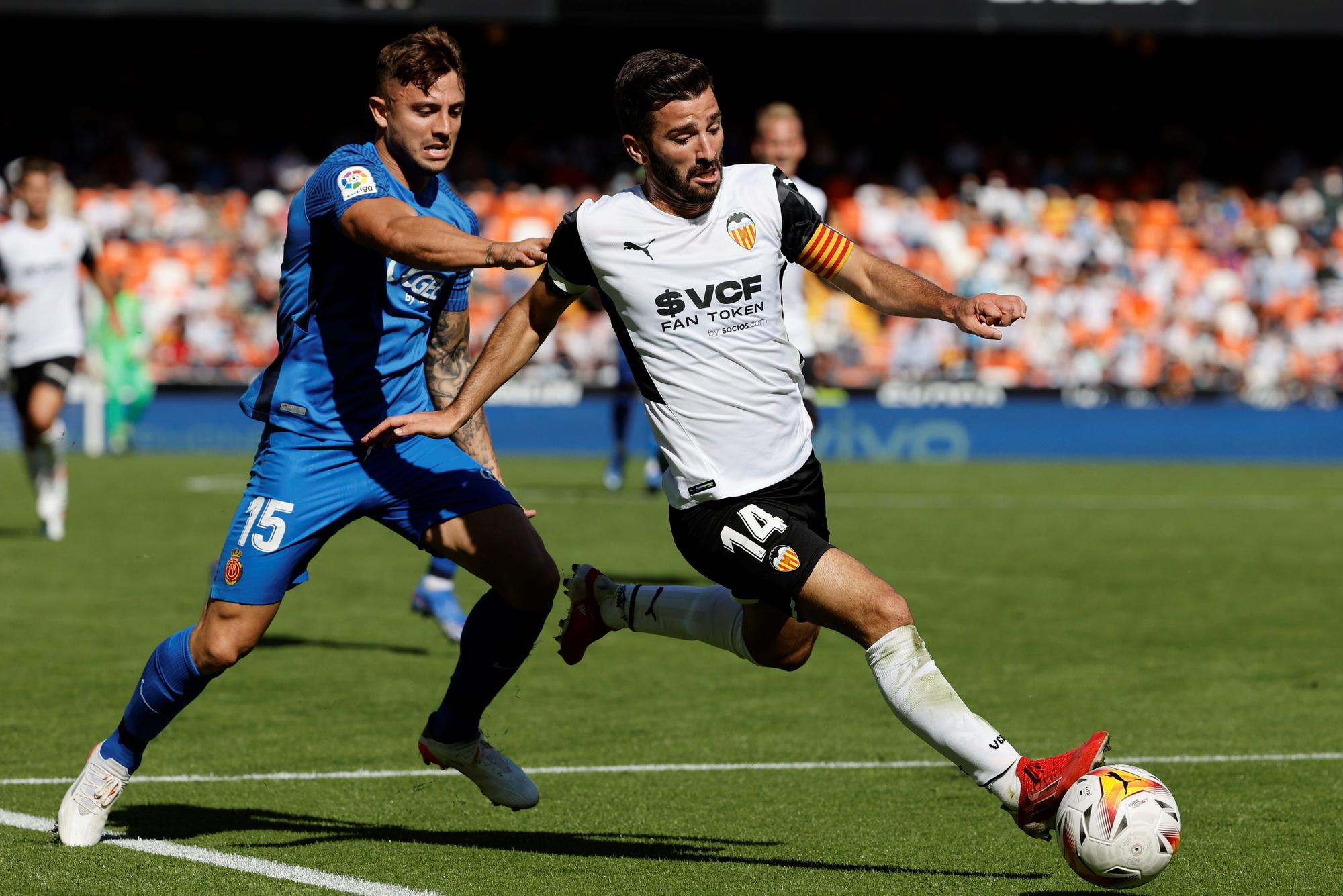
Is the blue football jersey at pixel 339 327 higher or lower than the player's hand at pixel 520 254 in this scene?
lower

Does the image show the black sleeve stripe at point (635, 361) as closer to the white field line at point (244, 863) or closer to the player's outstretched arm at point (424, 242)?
the player's outstretched arm at point (424, 242)

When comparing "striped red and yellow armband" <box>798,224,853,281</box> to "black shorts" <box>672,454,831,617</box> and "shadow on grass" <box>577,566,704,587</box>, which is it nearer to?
"black shorts" <box>672,454,831,617</box>

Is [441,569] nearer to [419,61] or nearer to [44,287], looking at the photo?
[419,61]

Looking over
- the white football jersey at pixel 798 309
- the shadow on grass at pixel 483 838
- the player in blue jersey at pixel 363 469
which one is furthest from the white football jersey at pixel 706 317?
the white football jersey at pixel 798 309

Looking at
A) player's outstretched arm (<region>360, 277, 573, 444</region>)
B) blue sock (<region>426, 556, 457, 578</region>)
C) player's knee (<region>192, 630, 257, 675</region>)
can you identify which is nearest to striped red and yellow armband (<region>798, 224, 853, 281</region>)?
player's outstretched arm (<region>360, 277, 573, 444</region>)

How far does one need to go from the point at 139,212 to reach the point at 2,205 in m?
1.93

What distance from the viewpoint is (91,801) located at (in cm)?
502

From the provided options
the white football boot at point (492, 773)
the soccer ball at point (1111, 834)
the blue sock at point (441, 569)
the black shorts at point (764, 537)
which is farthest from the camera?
the blue sock at point (441, 569)

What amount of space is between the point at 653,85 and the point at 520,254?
2.47ft

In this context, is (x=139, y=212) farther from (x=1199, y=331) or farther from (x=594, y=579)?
(x=594, y=579)

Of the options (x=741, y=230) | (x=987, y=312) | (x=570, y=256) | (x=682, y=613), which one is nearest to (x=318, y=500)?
(x=570, y=256)

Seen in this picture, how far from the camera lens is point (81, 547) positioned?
42.1 feet

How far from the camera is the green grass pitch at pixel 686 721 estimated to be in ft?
15.8

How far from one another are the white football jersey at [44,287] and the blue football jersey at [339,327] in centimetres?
812
